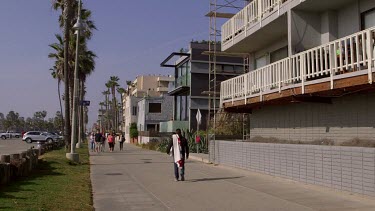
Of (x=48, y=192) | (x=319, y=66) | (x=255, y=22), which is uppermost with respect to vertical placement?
(x=255, y=22)

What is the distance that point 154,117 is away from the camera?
61.9 metres

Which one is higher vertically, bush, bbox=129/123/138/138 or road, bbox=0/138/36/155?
bush, bbox=129/123/138/138

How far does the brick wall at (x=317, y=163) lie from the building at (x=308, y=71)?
1208 millimetres

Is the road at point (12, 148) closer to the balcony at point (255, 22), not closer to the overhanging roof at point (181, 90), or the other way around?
the overhanging roof at point (181, 90)

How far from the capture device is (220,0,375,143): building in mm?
11672

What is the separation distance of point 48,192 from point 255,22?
37.6ft

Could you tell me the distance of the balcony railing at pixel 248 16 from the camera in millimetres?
17295

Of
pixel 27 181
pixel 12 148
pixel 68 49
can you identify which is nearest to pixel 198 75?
pixel 68 49

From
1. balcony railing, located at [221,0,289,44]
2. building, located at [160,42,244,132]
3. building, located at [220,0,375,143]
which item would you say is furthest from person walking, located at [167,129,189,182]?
building, located at [160,42,244,132]

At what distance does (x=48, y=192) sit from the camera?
10.8m

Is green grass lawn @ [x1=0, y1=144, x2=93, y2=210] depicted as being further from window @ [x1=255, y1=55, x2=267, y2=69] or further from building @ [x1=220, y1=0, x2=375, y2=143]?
window @ [x1=255, y1=55, x2=267, y2=69]

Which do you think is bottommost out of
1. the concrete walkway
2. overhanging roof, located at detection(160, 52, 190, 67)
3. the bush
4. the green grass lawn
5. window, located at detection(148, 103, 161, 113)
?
the concrete walkway

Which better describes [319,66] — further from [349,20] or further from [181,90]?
[181,90]

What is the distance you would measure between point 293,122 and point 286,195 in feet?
19.2
